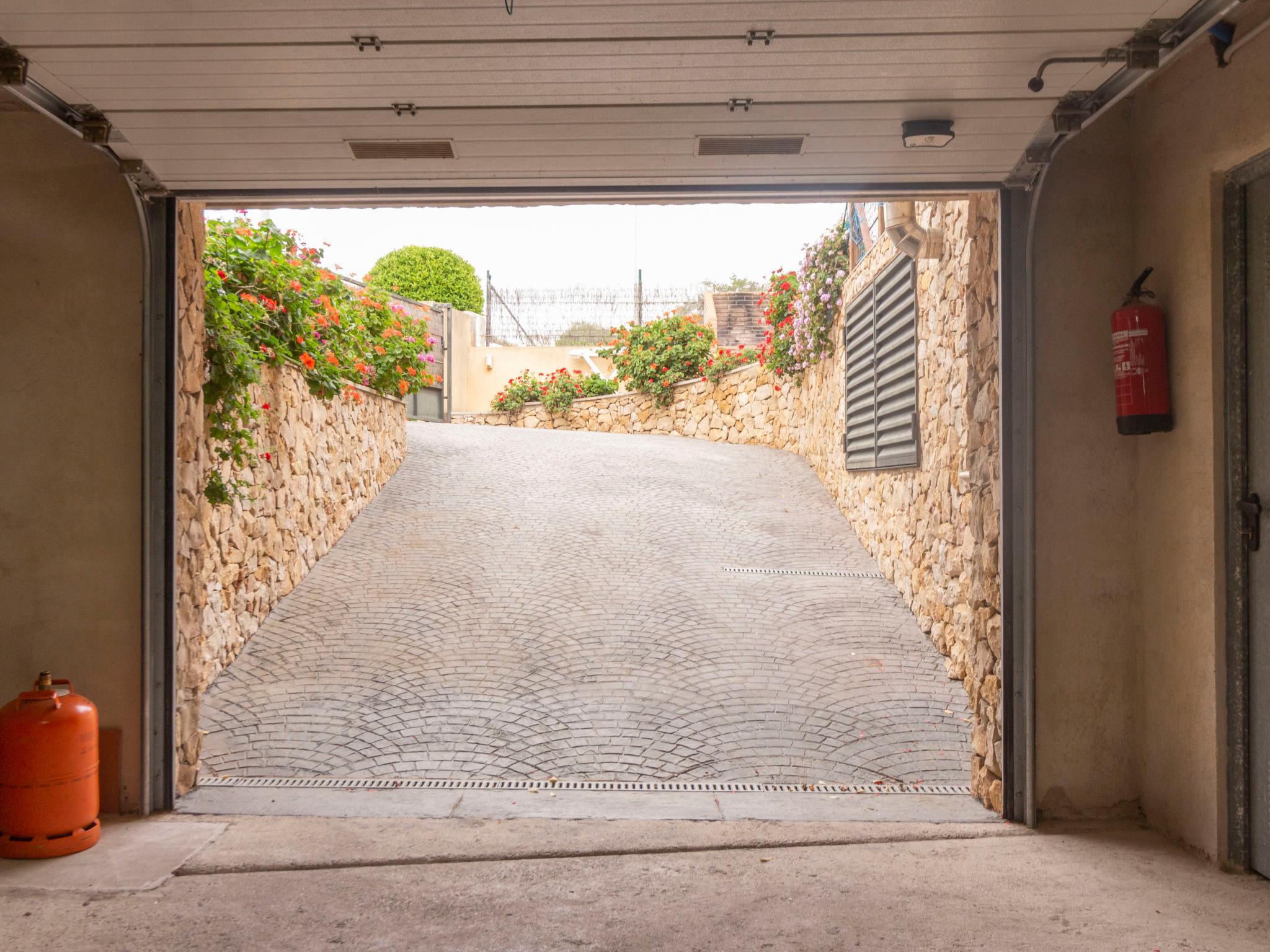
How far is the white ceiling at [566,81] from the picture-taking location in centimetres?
254

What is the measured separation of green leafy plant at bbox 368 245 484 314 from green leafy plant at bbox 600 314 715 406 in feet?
24.7

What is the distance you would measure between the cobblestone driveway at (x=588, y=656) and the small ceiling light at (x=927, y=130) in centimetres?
290

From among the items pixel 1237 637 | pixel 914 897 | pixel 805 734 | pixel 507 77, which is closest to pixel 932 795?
pixel 805 734

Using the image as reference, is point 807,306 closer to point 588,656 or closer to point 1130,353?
point 588,656

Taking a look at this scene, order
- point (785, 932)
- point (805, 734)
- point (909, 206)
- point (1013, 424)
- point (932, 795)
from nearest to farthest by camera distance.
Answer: point (785, 932) < point (1013, 424) < point (932, 795) < point (805, 734) < point (909, 206)

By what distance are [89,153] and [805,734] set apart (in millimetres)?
4316

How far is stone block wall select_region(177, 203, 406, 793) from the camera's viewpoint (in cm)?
407

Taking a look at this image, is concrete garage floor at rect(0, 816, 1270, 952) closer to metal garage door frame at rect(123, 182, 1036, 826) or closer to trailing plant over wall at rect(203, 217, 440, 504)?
metal garage door frame at rect(123, 182, 1036, 826)

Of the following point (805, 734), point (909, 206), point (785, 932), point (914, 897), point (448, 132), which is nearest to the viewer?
point (785, 932)

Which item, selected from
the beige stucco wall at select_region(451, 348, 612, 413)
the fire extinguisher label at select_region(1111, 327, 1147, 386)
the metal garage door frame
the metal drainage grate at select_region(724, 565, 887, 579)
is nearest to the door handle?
the fire extinguisher label at select_region(1111, 327, 1147, 386)

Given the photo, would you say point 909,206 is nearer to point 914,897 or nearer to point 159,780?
point 914,897

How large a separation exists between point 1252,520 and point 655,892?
2.43 metres

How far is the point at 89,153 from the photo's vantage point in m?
3.77

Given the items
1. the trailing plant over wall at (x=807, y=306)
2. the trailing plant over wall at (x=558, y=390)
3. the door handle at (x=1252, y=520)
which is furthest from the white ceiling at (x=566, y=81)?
the trailing plant over wall at (x=558, y=390)
